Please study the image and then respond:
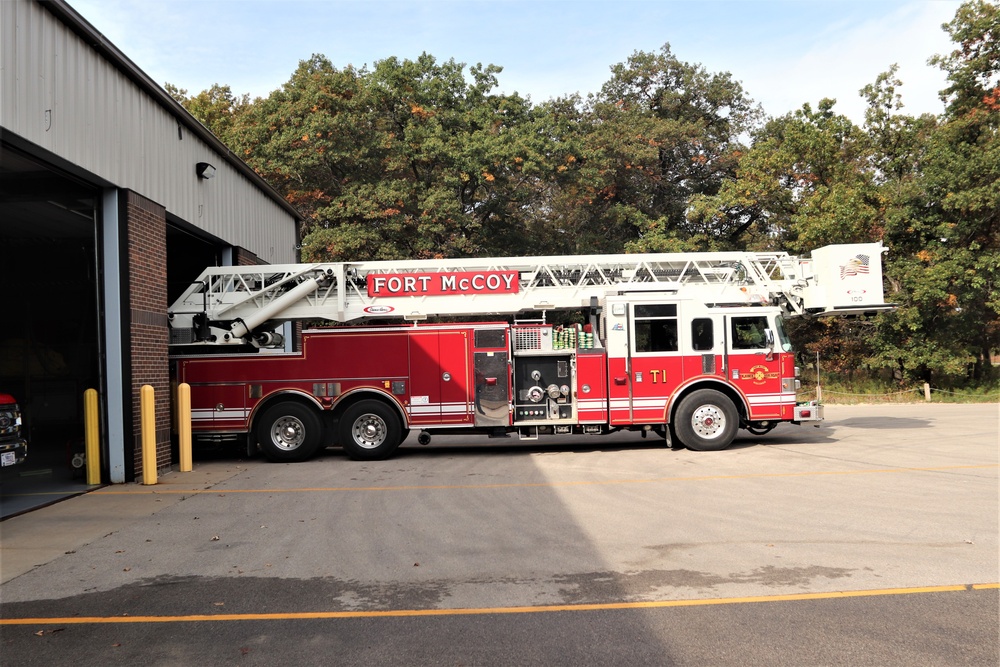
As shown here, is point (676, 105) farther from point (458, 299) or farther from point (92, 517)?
point (92, 517)

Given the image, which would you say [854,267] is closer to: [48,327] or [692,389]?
[692,389]

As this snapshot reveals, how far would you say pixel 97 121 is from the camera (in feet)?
34.4

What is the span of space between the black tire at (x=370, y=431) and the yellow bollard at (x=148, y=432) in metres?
3.34

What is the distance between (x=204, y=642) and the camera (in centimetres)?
471

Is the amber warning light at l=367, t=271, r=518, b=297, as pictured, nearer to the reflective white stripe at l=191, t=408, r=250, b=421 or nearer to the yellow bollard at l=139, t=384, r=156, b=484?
the reflective white stripe at l=191, t=408, r=250, b=421

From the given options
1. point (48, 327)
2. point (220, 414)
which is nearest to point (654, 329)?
point (220, 414)

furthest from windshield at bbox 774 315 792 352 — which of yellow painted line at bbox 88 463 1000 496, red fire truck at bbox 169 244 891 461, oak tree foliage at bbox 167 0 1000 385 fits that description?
oak tree foliage at bbox 167 0 1000 385

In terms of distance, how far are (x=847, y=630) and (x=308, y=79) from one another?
100ft

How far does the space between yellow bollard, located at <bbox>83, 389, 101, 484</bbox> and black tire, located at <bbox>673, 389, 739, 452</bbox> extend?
9.56 meters

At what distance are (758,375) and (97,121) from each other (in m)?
11.6

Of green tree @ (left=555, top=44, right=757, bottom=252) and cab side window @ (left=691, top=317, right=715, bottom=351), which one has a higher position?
green tree @ (left=555, top=44, right=757, bottom=252)

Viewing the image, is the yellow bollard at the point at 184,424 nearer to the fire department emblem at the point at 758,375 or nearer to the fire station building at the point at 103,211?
the fire station building at the point at 103,211

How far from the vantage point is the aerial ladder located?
14016mm

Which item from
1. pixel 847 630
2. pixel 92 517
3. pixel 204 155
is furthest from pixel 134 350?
pixel 847 630
